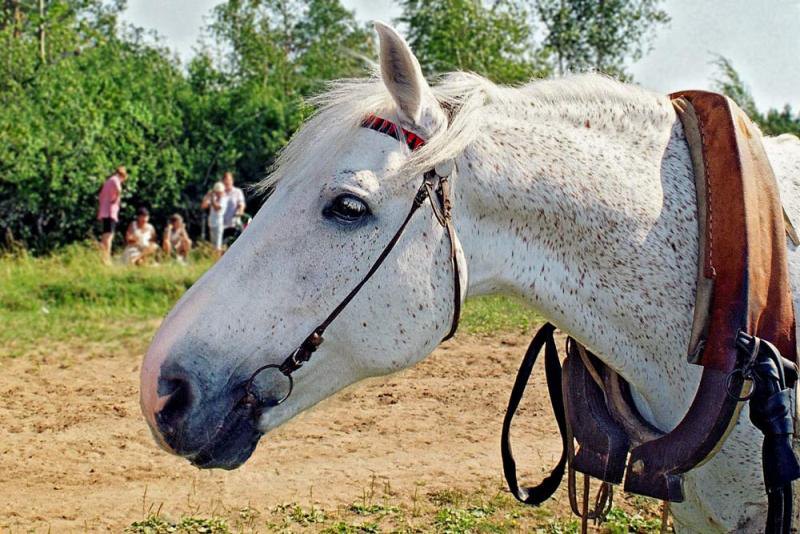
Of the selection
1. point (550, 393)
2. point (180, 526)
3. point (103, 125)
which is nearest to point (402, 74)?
point (550, 393)

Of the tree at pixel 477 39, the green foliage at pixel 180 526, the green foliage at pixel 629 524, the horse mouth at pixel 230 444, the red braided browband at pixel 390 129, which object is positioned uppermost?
the tree at pixel 477 39

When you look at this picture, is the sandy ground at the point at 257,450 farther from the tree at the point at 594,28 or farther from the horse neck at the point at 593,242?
the tree at the point at 594,28

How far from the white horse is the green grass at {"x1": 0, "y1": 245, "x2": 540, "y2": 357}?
4351mm

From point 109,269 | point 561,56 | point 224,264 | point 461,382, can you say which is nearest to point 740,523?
point 224,264

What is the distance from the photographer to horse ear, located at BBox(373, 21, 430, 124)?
1.85 meters

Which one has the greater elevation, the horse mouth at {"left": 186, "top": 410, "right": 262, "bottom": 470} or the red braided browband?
the red braided browband

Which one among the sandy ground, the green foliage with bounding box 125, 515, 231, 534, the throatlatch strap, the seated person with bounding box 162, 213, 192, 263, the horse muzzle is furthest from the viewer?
the seated person with bounding box 162, 213, 192, 263

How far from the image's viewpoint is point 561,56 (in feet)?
70.8

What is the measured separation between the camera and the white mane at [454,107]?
1.96 meters

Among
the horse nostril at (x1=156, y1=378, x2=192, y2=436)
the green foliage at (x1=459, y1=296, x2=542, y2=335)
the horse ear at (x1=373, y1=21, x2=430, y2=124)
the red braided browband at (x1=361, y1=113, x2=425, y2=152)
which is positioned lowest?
the green foliage at (x1=459, y1=296, x2=542, y2=335)

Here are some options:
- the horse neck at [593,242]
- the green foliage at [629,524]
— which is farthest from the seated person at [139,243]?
the horse neck at [593,242]

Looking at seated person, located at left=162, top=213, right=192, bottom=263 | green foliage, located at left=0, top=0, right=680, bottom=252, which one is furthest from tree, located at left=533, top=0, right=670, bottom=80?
seated person, located at left=162, top=213, right=192, bottom=263

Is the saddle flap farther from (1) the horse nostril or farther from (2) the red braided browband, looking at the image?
(1) the horse nostril

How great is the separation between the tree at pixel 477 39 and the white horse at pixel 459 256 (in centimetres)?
1315
